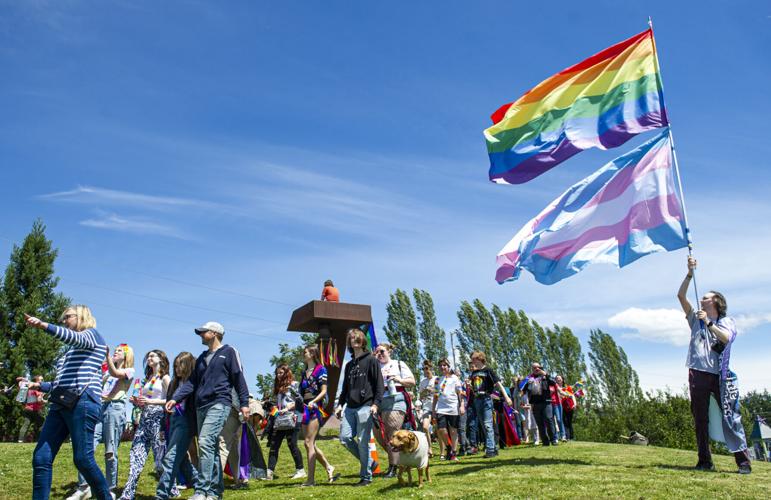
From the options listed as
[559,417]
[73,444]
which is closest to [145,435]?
[73,444]

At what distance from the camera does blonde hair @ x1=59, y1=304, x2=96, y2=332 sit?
6990 millimetres

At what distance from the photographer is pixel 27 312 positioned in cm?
3666

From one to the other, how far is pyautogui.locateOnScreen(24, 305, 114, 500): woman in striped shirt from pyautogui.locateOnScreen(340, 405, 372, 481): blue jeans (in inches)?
135

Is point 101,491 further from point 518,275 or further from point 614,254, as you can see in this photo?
point 614,254

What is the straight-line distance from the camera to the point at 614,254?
9.55 metres

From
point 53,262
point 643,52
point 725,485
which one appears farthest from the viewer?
point 53,262

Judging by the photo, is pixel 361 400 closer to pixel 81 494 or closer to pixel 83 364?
pixel 83 364

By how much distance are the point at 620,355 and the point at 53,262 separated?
1841 inches

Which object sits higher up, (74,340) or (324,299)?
(324,299)

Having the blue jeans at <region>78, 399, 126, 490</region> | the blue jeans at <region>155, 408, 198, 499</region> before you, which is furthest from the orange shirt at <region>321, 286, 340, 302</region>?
the blue jeans at <region>155, 408, 198, 499</region>

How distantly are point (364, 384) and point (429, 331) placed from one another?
41.2 m

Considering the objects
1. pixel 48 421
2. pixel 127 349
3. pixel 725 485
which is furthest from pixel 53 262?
pixel 725 485

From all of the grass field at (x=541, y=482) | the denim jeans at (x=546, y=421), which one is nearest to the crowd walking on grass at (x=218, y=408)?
the grass field at (x=541, y=482)

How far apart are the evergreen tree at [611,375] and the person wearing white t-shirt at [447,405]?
45022 mm
